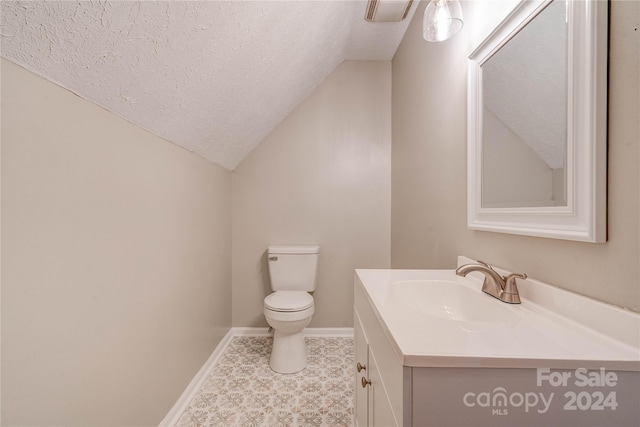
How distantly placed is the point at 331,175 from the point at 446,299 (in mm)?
1448

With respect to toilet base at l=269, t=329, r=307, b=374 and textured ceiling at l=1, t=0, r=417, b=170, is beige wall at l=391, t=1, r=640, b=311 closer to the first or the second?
textured ceiling at l=1, t=0, r=417, b=170

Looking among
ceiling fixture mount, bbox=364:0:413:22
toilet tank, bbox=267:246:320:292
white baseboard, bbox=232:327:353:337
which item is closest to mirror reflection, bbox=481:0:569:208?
ceiling fixture mount, bbox=364:0:413:22

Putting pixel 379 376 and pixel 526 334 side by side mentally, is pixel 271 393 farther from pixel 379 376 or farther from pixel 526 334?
pixel 526 334

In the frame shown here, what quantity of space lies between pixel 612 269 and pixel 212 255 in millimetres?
1851

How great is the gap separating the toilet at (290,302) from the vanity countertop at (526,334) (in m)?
1.04

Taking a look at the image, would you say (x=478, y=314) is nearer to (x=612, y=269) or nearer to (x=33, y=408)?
(x=612, y=269)

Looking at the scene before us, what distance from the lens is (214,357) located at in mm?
1789

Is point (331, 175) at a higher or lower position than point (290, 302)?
higher

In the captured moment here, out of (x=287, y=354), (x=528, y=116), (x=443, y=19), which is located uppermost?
(x=443, y=19)

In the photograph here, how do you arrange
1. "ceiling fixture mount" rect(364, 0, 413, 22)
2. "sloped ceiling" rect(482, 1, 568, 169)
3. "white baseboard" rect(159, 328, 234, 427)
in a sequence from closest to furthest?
"sloped ceiling" rect(482, 1, 568, 169)
"white baseboard" rect(159, 328, 234, 427)
"ceiling fixture mount" rect(364, 0, 413, 22)

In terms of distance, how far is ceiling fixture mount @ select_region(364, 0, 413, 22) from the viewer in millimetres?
1500

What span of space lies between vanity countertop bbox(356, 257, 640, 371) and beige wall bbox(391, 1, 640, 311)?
0.14ft

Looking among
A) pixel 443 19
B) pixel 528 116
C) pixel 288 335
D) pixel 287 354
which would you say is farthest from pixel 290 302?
pixel 443 19

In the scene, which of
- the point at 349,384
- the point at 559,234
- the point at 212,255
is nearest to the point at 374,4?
the point at 559,234
